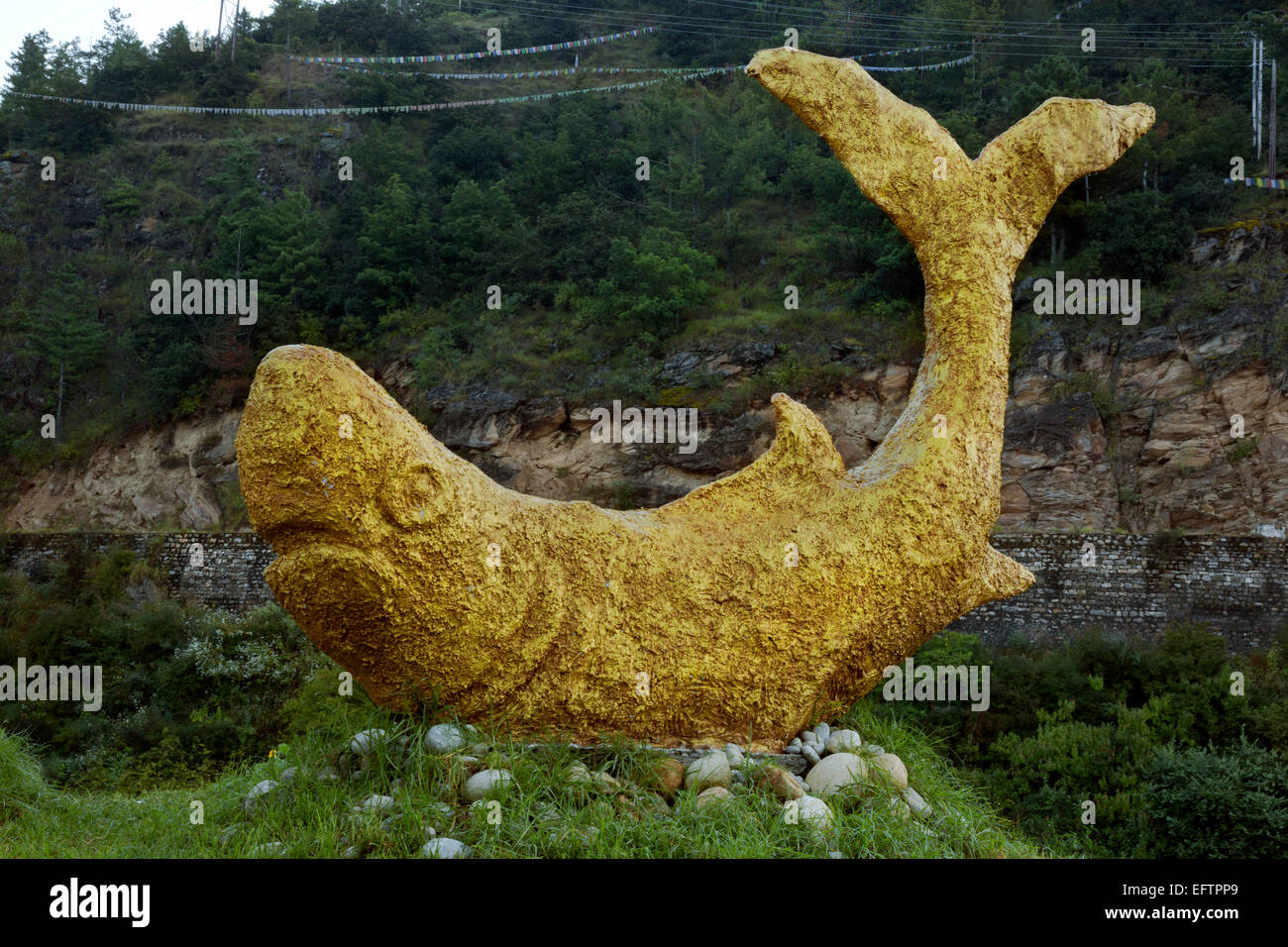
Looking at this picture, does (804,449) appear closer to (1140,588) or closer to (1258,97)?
(1140,588)

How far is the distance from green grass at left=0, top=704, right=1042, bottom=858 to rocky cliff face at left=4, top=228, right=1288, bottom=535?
1594cm

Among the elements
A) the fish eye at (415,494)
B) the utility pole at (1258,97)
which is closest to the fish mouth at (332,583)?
the fish eye at (415,494)

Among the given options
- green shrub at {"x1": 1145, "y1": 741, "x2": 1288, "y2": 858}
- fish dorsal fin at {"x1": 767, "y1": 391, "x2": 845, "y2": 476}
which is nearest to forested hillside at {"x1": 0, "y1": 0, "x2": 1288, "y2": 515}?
green shrub at {"x1": 1145, "y1": 741, "x2": 1288, "y2": 858}

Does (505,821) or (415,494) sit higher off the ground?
(415,494)

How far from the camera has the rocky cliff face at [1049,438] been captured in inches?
760

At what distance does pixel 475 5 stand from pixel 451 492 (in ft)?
168

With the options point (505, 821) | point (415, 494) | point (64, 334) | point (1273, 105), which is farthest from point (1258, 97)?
point (64, 334)

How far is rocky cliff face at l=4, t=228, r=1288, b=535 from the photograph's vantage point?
63.4 ft

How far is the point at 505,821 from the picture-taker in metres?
4.18

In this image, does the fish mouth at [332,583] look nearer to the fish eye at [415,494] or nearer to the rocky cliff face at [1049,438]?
the fish eye at [415,494]

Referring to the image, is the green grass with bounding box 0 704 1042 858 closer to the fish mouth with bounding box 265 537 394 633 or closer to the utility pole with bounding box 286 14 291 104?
the fish mouth with bounding box 265 537 394 633

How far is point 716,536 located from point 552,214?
2407cm

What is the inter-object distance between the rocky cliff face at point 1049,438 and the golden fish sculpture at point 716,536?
47.2 ft

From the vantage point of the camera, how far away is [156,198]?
34094mm
